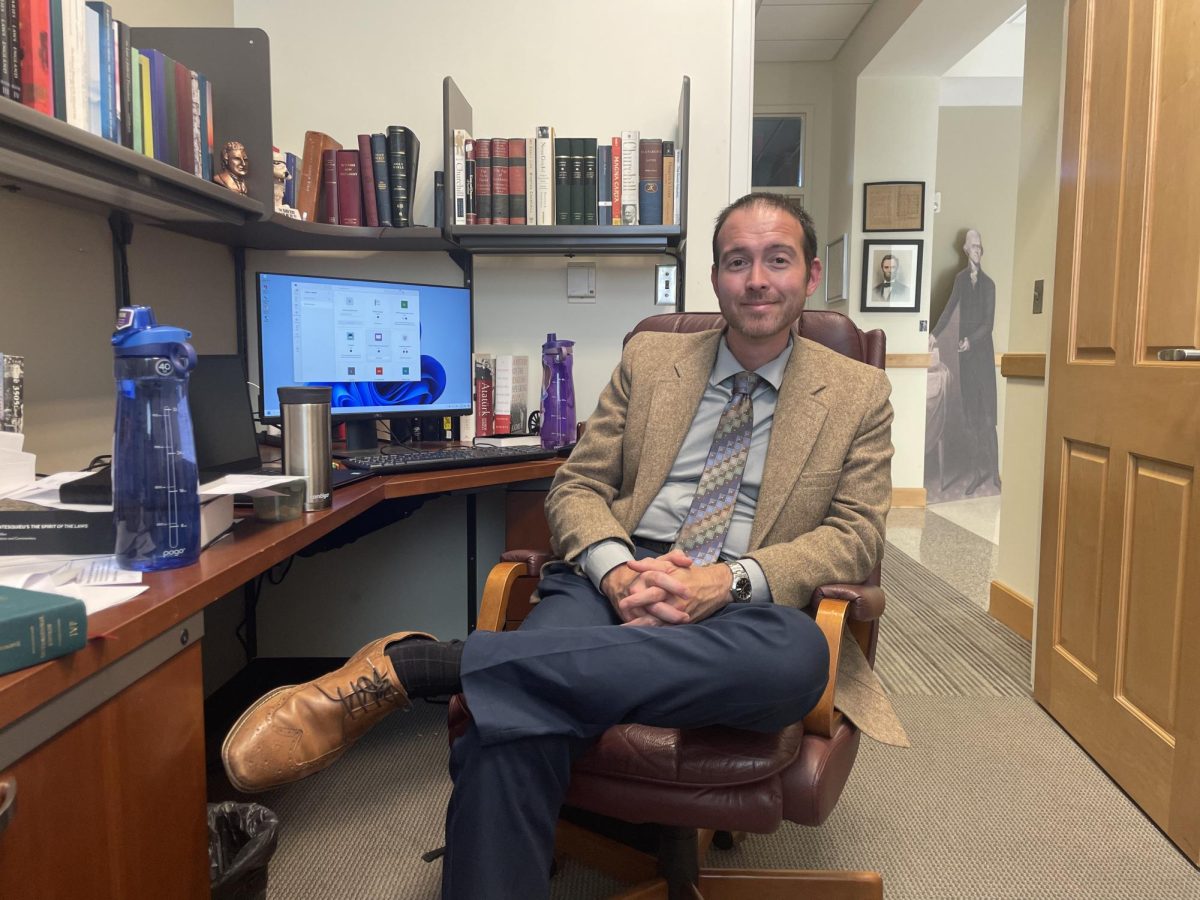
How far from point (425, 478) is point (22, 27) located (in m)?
0.99

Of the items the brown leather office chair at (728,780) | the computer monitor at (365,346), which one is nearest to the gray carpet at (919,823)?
the brown leather office chair at (728,780)

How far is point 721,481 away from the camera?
149 centimetres

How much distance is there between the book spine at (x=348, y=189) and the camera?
7.11 feet

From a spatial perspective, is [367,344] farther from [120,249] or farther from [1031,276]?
[1031,276]

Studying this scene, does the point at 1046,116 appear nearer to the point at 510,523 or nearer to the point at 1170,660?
the point at 1170,660

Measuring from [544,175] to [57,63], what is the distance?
1.16m

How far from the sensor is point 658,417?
1.56 metres

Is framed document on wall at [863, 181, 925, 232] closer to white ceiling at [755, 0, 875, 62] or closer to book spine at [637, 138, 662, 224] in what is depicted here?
white ceiling at [755, 0, 875, 62]

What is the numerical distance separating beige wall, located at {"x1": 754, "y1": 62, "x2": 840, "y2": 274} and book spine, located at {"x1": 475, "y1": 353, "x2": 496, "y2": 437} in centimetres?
366

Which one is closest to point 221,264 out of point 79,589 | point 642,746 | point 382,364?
point 382,364

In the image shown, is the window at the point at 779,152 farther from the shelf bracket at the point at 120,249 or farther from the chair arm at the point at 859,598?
the chair arm at the point at 859,598

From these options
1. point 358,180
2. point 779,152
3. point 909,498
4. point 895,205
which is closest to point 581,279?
point 358,180

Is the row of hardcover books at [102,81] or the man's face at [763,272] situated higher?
the row of hardcover books at [102,81]

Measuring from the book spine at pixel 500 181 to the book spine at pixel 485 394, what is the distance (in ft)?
1.30
